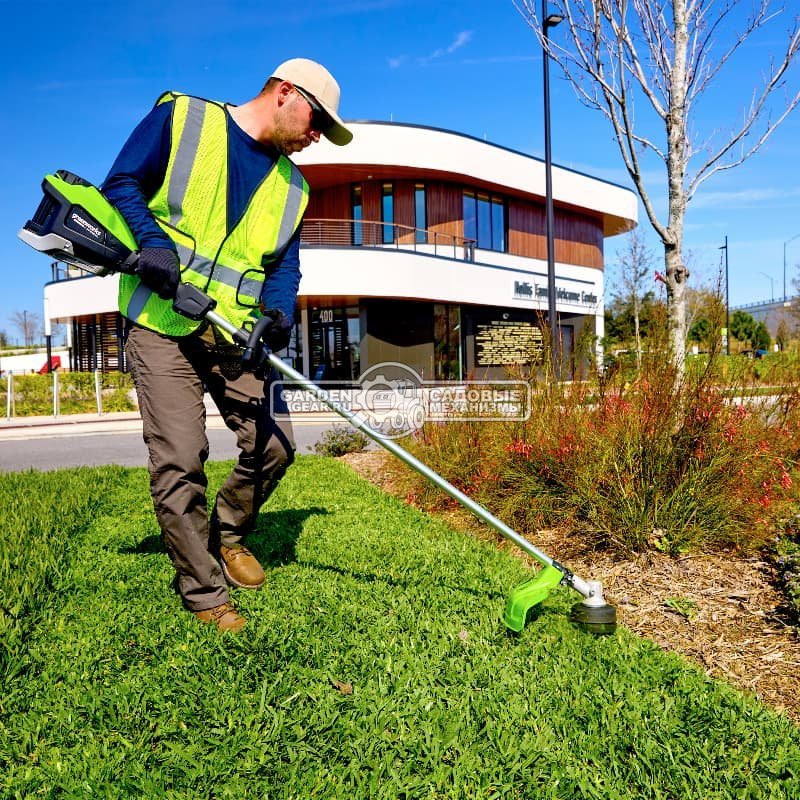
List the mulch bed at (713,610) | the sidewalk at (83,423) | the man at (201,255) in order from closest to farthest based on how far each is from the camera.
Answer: the mulch bed at (713,610) < the man at (201,255) < the sidewalk at (83,423)

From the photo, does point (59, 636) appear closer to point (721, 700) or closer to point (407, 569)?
point (407, 569)

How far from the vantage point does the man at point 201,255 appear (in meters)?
2.88

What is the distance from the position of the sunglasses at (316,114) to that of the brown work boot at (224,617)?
2232 millimetres

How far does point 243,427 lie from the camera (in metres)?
3.34

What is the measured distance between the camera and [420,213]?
2528cm

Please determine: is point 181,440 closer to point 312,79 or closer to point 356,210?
point 312,79

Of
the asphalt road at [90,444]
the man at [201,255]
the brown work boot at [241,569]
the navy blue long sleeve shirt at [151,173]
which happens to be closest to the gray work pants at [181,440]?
the man at [201,255]

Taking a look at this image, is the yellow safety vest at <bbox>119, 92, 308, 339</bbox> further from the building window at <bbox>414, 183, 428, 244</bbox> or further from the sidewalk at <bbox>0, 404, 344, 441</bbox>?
the building window at <bbox>414, 183, 428, 244</bbox>

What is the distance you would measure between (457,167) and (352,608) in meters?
23.6

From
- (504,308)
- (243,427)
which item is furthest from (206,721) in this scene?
(504,308)

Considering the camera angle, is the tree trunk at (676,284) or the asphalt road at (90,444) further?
the asphalt road at (90,444)

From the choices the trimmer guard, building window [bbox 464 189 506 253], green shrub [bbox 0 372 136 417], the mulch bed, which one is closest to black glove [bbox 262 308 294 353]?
the trimmer guard

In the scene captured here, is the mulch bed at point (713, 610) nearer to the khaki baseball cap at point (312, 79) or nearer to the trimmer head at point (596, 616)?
the trimmer head at point (596, 616)

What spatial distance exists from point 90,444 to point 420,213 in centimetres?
1691
